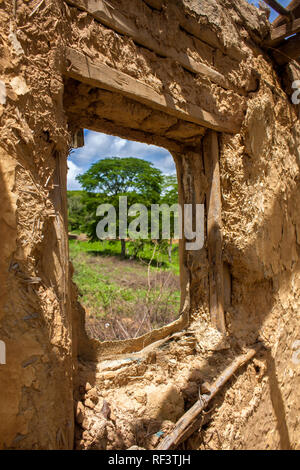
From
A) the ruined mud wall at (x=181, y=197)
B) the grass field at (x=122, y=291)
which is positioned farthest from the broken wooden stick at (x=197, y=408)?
→ the grass field at (x=122, y=291)

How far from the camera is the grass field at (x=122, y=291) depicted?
3.87 metres

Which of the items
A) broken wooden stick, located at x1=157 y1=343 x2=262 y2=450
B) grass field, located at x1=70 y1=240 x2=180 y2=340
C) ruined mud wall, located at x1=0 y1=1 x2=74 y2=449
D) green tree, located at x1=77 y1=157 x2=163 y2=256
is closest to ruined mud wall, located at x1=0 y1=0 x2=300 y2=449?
ruined mud wall, located at x1=0 y1=1 x2=74 y2=449

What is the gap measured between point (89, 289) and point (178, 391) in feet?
16.1

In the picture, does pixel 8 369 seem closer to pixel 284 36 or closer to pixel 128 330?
pixel 128 330

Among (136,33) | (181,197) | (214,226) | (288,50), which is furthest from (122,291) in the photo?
(136,33)

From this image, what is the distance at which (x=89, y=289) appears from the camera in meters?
6.74

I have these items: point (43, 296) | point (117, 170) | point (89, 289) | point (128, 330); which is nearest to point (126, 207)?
point (117, 170)

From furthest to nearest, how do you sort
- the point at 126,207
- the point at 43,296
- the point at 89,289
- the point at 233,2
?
the point at 126,207, the point at 89,289, the point at 233,2, the point at 43,296

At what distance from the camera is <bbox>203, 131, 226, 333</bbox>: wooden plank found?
97.8 inches

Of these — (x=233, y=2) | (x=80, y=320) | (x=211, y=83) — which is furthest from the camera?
(x=233, y=2)

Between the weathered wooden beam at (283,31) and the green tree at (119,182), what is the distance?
9.02m

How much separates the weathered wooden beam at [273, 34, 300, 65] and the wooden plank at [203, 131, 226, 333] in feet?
3.76

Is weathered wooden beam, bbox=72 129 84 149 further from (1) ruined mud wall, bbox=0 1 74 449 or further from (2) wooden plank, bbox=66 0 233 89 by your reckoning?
(2) wooden plank, bbox=66 0 233 89

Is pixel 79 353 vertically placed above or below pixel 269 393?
above
